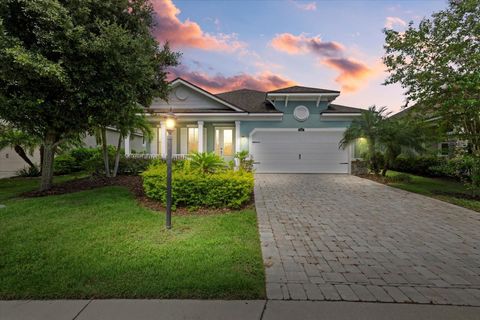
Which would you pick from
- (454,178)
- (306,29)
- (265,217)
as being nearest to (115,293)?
(265,217)

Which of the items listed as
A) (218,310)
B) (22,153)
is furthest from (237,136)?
(218,310)

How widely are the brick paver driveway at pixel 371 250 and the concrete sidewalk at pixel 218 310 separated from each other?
5.3 inches

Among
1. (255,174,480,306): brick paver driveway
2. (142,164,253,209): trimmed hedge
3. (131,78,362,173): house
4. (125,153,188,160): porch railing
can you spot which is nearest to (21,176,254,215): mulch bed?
(142,164,253,209): trimmed hedge

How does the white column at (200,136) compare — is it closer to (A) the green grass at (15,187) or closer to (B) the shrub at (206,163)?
(A) the green grass at (15,187)

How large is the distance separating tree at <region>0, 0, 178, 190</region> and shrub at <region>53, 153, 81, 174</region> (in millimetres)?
7429

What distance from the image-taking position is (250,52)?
14078 mm

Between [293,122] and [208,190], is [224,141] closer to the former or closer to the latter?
[293,122]

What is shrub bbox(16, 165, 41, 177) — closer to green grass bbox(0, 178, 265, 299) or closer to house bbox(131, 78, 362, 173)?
house bbox(131, 78, 362, 173)

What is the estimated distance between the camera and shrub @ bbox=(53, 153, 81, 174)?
13684 mm

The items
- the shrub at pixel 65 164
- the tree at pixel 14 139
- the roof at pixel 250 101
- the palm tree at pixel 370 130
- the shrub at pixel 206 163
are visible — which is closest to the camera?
the shrub at pixel 206 163

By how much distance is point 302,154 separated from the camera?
47.3ft

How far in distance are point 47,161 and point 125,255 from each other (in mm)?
6823

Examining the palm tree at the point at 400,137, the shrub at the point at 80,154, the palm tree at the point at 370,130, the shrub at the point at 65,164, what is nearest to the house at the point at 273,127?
the palm tree at the point at 370,130

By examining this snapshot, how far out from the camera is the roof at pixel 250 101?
49.9 ft
